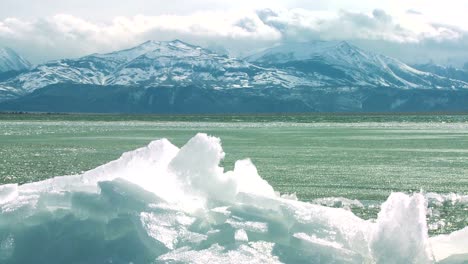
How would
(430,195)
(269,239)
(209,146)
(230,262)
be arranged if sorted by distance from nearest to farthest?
(230,262), (269,239), (209,146), (430,195)

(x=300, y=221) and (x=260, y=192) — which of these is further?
(x=260, y=192)

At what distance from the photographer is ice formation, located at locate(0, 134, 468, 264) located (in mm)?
12445

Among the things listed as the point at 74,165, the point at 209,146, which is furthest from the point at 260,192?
the point at 74,165

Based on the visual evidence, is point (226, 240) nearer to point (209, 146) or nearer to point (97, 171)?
point (209, 146)

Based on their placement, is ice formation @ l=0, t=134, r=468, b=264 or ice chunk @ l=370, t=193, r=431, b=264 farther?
ice chunk @ l=370, t=193, r=431, b=264

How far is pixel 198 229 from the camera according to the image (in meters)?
→ 13.0

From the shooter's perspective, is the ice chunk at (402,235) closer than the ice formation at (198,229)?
No

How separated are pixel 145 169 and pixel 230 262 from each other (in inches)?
155

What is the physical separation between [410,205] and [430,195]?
42.2ft

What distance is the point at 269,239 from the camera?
42.2 ft

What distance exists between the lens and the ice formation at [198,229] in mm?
12445

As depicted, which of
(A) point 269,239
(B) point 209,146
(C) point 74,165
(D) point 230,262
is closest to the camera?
(D) point 230,262

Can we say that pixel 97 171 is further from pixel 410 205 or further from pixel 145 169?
pixel 410 205

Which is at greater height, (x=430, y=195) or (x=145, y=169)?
(x=145, y=169)
